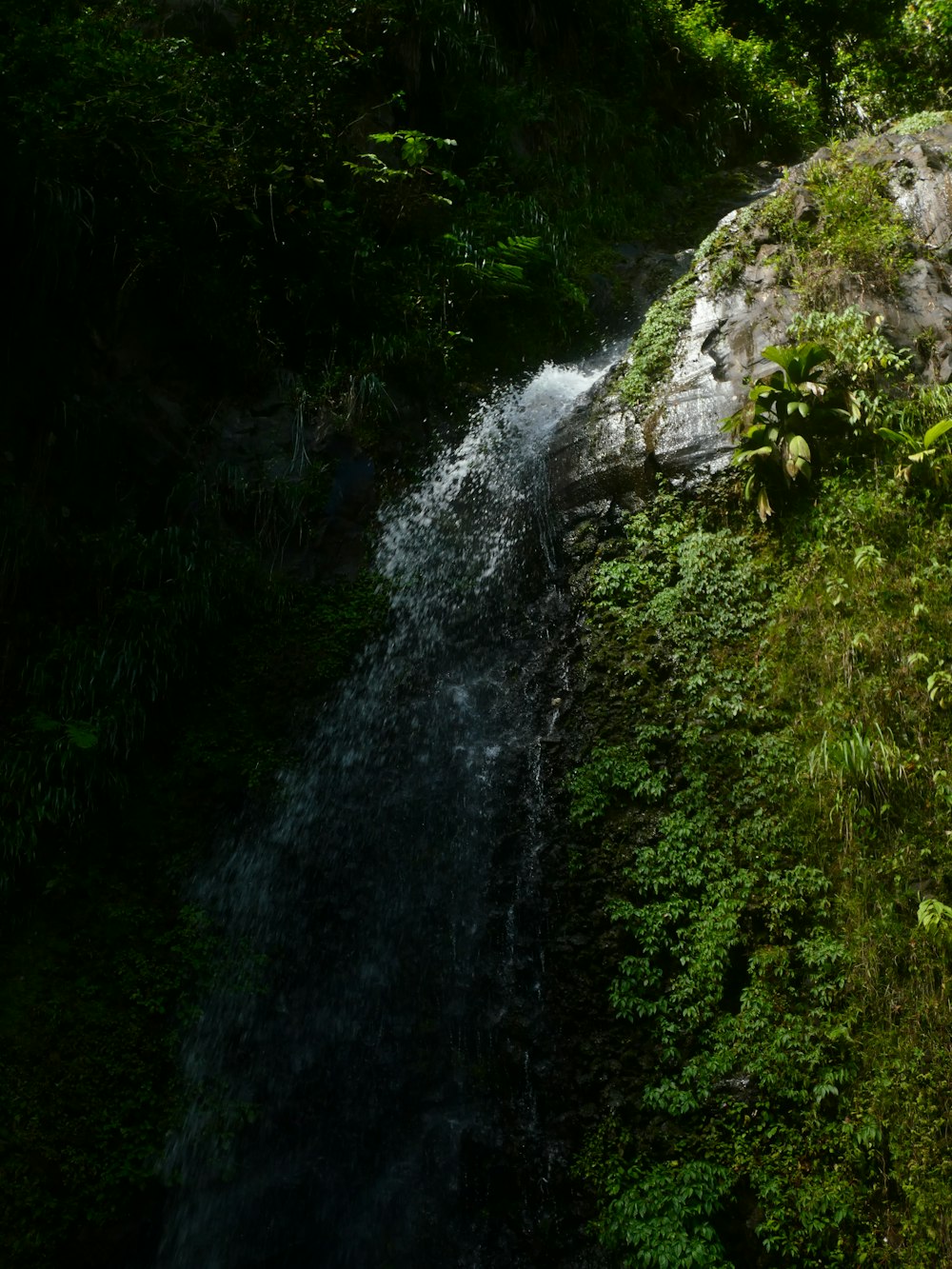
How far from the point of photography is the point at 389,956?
5746mm

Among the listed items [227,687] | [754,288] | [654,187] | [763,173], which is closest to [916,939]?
[227,687]

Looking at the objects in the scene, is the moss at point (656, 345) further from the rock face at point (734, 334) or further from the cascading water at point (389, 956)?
the cascading water at point (389, 956)

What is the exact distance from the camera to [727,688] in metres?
6.06

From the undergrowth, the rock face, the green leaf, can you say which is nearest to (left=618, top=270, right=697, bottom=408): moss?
the rock face

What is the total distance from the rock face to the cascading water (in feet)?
2.67

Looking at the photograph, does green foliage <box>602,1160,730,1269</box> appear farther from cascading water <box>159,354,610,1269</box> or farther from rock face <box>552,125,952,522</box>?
rock face <box>552,125,952,522</box>

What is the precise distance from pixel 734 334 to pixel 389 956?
597 centimetres

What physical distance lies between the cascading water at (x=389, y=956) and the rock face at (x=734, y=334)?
81 cm

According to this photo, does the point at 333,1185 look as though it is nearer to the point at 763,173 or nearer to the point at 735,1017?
the point at 735,1017

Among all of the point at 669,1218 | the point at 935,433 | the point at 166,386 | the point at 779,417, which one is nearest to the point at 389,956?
the point at 669,1218

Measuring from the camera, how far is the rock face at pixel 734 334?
7.53 m

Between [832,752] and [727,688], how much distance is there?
0.92 metres

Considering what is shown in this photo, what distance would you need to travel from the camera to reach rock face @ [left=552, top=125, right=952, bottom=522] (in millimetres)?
7527

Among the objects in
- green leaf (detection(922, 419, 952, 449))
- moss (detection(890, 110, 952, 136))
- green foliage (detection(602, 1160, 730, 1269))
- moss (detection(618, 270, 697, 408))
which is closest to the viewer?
green foliage (detection(602, 1160, 730, 1269))
